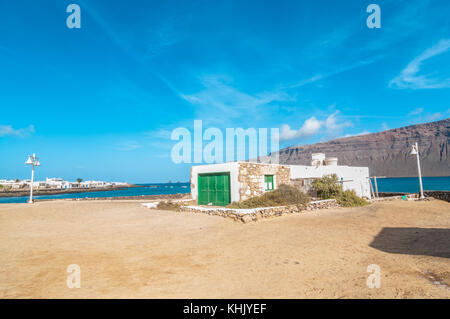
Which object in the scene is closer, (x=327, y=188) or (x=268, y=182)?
(x=268, y=182)

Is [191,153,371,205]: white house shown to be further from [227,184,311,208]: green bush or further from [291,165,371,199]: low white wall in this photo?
[227,184,311,208]: green bush

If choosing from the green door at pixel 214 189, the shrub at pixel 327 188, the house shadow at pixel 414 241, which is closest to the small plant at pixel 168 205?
the green door at pixel 214 189

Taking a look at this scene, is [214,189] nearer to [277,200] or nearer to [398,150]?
[277,200]

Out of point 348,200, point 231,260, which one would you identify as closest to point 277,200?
point 348,200

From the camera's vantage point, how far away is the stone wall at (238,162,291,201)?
571 inches

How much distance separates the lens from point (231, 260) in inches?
218

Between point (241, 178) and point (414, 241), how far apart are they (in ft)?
29.4

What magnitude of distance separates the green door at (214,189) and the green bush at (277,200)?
4.88 feet

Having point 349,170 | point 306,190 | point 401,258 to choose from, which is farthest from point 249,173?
point 349,170

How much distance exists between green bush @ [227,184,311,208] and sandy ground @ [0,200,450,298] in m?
3.26

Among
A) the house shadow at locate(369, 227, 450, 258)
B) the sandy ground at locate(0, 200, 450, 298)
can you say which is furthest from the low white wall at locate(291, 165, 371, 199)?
the house shadow at locate(369, 227, 450, 258)

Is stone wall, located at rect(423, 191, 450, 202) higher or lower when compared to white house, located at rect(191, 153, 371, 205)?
lower
